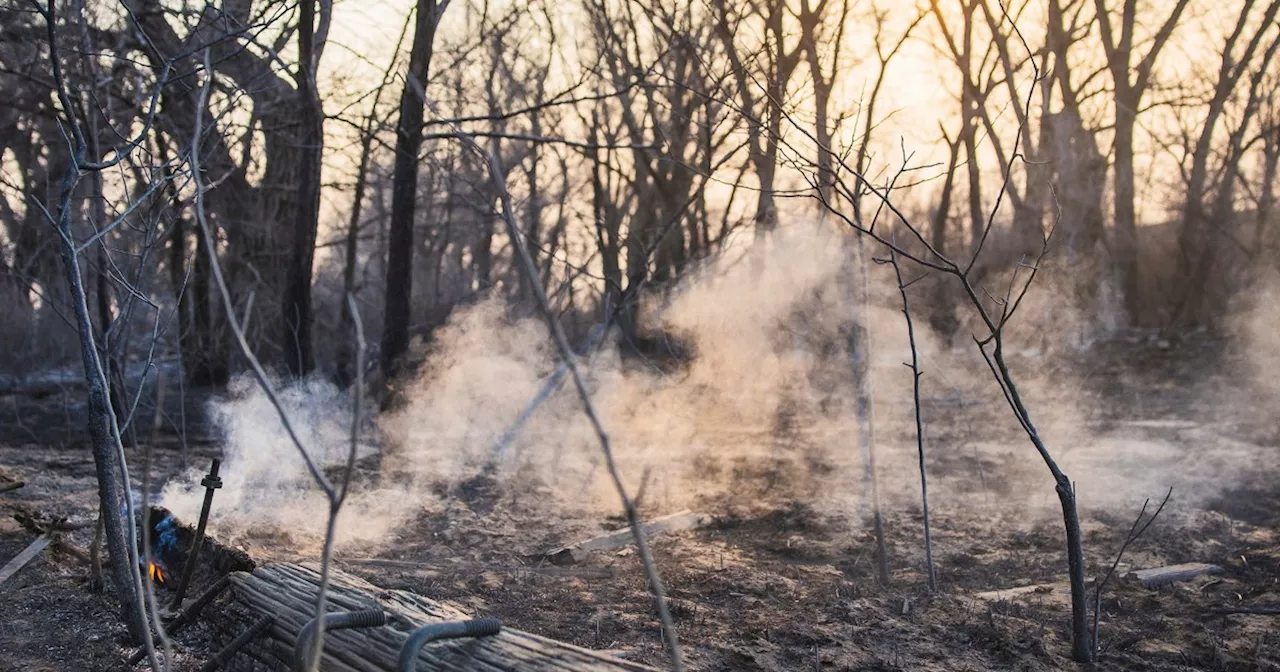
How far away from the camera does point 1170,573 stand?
562 cm

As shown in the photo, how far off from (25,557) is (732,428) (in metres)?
7.71

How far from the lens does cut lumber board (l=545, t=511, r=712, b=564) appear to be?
6.29m

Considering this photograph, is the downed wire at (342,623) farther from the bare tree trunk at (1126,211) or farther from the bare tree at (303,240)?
the bare tree trunk at (1126,211)

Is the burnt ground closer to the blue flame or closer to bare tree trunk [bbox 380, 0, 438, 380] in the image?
the blue flame

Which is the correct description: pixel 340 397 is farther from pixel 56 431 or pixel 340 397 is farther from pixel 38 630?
pixel 38 630

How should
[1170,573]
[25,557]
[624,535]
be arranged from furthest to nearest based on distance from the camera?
[624,535] < [1170,573] < [25,557]

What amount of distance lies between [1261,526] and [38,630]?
7511mm

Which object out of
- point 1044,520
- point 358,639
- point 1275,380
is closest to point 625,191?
point 1275,380

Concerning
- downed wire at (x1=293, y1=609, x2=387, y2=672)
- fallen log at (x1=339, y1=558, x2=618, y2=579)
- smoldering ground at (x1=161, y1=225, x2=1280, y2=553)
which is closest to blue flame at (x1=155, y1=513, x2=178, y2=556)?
smoldering ground at (x1=161, y1=225, x2=1280, y2=553)

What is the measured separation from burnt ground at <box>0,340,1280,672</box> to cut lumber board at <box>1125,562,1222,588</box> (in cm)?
7

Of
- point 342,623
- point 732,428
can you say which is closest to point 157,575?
point 342,623

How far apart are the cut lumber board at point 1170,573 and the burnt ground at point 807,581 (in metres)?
0.07

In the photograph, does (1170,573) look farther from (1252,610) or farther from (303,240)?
(303,240)

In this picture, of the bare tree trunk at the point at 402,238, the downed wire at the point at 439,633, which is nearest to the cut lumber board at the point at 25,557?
the downed wire at the point at 439,633
